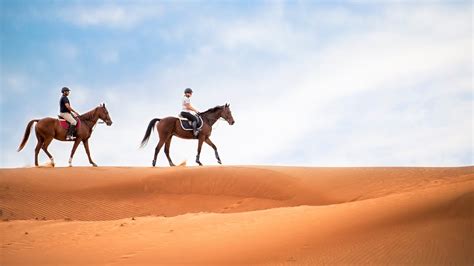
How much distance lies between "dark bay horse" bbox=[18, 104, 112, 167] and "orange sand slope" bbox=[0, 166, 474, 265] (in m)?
1.28

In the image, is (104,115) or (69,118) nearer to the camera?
(69,118)

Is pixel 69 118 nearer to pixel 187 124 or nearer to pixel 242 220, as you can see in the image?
pixel 187 124

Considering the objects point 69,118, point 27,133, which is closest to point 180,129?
point 69,118

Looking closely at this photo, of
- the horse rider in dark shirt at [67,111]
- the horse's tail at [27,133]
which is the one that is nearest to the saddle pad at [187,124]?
the horse rider in dark shirt at [67,111]

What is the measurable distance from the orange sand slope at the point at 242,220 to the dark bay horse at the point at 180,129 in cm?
265

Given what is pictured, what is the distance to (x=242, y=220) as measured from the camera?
10.8 meters

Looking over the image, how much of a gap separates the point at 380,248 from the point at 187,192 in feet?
36.4

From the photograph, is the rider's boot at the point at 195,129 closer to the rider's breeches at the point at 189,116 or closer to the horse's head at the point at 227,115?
the rider's breeches at the point at 189,116

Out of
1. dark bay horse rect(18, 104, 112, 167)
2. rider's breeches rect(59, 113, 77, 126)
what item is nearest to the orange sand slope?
dark bay horse rect(18, 104, 112, 167)

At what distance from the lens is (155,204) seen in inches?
699

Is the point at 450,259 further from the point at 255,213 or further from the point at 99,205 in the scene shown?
the point at 99,205

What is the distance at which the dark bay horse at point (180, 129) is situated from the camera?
21.5 m

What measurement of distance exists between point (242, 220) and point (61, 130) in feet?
35.2

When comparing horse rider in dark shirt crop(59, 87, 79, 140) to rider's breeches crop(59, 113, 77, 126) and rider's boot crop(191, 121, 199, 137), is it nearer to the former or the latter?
rider's breeches crop(59, 113, 77, 126)
